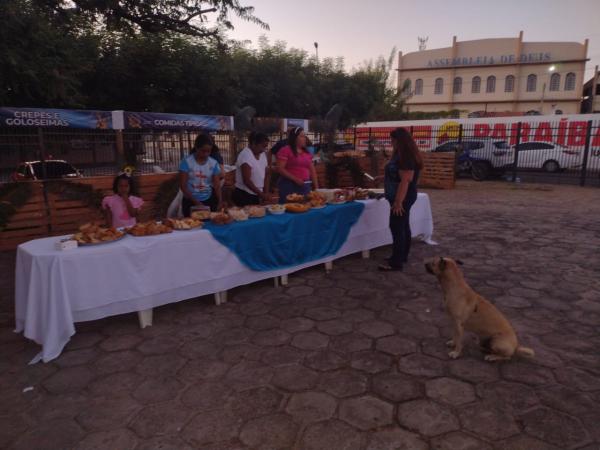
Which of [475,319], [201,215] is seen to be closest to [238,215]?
[201,215]

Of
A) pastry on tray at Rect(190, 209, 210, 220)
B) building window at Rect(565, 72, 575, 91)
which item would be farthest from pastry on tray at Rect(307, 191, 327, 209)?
building window at Rect(565, 72, 575, 91)

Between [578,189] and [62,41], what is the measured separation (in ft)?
51.5

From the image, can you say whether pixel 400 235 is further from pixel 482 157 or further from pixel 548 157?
pixel 548 157

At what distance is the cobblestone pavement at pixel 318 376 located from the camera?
255cm

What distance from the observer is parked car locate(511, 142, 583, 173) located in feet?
56.6

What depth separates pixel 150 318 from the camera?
4.07 metres

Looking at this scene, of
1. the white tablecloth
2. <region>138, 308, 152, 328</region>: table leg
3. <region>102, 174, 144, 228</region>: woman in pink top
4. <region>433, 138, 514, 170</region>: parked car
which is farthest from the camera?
<region>433, 138, 514, 170</region>: parked car

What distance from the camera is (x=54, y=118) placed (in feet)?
28.1

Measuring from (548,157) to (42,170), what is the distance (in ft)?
61.1

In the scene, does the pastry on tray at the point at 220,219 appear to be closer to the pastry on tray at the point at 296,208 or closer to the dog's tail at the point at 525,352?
the pastry on tray at the point at 296,208

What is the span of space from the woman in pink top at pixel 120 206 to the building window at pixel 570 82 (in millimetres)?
45974

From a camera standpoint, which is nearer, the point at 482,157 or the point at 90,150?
the point at 90,150

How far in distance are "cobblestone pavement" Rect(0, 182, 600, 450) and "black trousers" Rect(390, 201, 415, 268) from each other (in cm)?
31

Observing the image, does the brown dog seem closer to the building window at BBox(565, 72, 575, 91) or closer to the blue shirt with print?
the blue shirt with print
